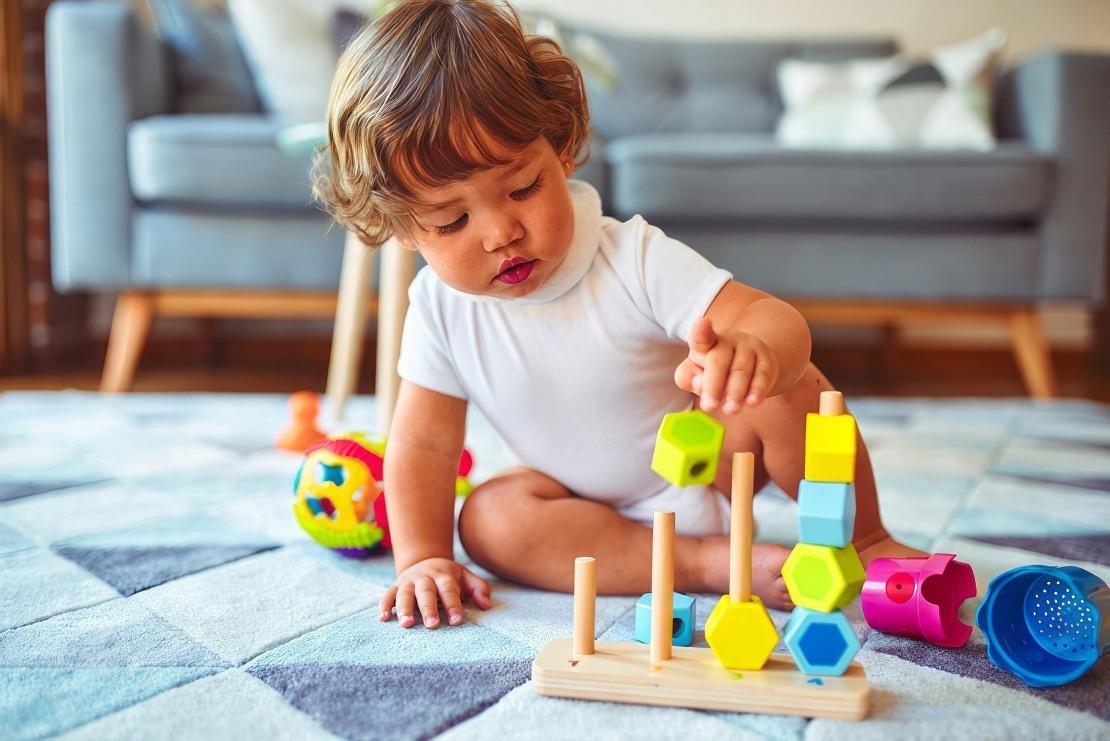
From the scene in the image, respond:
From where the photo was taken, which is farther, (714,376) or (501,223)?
(501,223)

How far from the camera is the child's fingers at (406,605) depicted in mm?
635

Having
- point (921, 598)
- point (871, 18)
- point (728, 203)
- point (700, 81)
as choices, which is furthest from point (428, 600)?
point (871, 18)

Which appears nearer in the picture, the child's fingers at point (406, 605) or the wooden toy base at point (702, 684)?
the wooden toy base at point (702, 684)

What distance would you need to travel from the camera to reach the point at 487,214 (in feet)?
2.03

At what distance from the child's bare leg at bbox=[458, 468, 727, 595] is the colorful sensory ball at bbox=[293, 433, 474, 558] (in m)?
0.06

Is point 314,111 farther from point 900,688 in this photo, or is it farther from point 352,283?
point 900,688

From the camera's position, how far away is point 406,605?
649 mm

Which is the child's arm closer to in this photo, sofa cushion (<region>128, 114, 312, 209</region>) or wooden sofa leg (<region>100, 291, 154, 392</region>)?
sofa cushion (<region>128, 114, 312, 209</region>)

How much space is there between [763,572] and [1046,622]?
18 cm

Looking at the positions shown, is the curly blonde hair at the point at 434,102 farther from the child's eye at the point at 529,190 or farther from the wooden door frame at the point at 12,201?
the wooden door frame at the point at 12,201

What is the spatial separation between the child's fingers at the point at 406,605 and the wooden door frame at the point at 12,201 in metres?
1.83

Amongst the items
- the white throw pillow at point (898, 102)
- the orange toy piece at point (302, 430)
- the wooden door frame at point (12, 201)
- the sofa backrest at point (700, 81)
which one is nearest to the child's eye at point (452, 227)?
the orange toy piece at point (302, 430)

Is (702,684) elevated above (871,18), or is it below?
below

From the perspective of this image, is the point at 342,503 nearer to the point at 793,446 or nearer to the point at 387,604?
the point at 387,604
